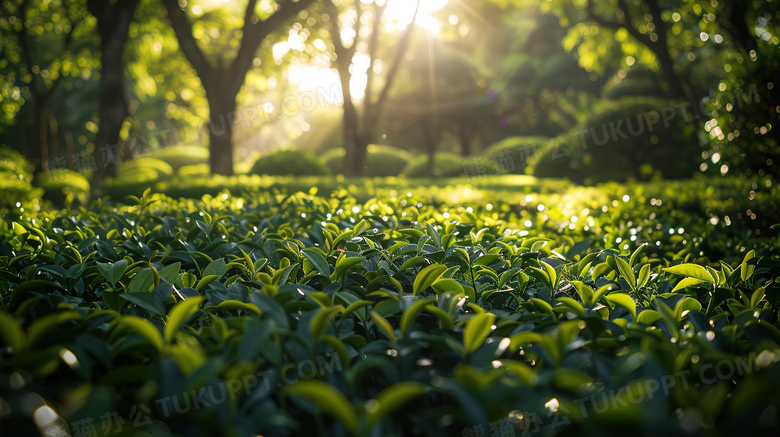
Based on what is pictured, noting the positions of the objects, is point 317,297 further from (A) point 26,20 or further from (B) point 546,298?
(A) point 26,20

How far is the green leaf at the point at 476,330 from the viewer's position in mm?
1085

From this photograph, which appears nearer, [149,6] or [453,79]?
[149,6]

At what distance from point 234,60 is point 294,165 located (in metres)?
5.40

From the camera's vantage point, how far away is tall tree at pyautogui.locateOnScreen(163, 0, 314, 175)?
12.1 metres

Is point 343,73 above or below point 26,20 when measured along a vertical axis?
below

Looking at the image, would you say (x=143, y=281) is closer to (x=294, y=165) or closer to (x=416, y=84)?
(x=294, y=165)

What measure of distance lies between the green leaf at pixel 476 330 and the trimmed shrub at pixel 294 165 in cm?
1709

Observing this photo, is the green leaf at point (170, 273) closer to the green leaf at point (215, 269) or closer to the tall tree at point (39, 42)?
the green leaf at point (215, 269)

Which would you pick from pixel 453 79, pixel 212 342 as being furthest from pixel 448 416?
pixel 453 79

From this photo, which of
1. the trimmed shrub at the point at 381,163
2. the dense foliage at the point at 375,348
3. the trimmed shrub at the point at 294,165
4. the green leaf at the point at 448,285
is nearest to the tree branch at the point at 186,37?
the trimmed shrub at the point at 294,165

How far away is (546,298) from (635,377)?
0.59 metres

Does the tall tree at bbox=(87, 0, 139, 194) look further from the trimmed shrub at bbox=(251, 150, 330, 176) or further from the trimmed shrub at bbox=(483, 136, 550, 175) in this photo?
the trimmed shrub at bbox=(483, 136, 550, 175)

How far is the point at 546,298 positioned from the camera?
1.63 meters

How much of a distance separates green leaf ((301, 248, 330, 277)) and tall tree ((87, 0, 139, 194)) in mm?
9838
